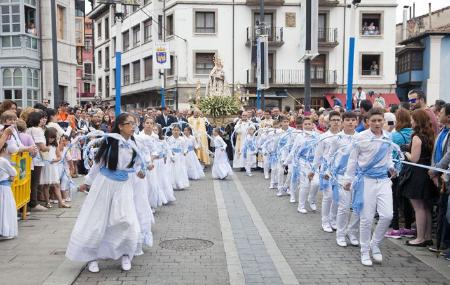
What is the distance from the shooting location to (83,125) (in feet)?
53.5

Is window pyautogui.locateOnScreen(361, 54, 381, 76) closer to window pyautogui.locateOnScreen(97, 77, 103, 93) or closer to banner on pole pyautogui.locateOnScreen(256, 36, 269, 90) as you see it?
banner on pole pyautogui.locateOnScreen(256, 36, 269, 90)

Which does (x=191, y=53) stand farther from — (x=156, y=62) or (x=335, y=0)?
(x=156, y=62)

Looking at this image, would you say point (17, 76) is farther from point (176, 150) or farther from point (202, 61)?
point (176, 150)

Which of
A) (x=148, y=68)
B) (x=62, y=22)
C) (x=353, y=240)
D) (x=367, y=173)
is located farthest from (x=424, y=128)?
(x=148, y=68)

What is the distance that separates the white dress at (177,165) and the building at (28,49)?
16.8m

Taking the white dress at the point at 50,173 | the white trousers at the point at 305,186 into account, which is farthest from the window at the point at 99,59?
the white trousers at the point at 305,186

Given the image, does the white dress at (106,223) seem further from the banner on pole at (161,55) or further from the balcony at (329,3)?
the balcony at (329,3)

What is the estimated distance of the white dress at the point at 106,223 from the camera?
613cm

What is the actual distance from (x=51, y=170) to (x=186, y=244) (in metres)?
3.96

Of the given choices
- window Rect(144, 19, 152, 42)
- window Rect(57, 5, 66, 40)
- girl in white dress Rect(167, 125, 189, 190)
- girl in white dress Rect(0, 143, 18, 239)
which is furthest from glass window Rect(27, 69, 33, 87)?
A: girl in white dress Rect(0, 143, 18, 239)

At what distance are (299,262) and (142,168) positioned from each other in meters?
2.33

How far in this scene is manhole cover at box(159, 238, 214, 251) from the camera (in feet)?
24.2

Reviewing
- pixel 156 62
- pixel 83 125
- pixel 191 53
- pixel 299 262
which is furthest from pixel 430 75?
pixel 299 262

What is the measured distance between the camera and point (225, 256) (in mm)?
6965
